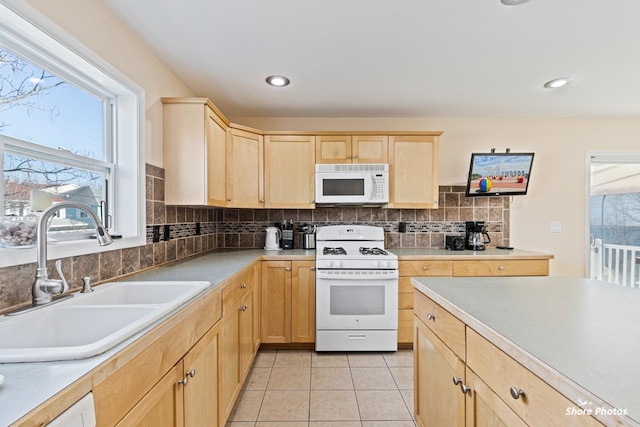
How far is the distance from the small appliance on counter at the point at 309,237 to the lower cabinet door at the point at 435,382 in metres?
1.66

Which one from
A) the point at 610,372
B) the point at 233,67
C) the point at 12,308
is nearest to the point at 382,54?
the point at 233,67

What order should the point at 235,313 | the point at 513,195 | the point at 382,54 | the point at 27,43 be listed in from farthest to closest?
1. the point at 513,195
2. the point at 382,54
3. the point at 235,313
4. the point at 27,43

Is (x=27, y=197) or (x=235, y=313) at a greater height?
(x=27, y=197)

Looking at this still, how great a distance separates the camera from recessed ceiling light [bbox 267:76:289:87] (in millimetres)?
2333

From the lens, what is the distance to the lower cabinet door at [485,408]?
0.80 meters

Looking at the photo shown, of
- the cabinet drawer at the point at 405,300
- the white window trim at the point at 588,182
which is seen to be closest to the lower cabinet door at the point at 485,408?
the cabinet drawer at the point at 405,300

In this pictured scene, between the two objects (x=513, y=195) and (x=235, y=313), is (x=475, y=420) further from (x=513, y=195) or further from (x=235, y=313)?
(x=513, y=195)

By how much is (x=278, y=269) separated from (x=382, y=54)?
193cm

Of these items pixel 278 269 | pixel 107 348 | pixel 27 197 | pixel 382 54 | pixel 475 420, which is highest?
pixel 382 54

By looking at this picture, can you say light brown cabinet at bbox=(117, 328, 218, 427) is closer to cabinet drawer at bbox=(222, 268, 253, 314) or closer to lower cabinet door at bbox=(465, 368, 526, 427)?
cabinet drawer at bbox=(222, 268, 253, 314)

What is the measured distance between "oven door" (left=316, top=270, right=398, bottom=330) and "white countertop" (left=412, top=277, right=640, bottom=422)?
1149 millimetres

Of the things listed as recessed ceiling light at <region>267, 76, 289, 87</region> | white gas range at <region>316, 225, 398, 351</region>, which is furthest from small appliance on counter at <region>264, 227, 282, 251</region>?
recessed ceiling light at <region>267, 76, 289, 87</region>

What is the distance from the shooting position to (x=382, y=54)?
78.4 inches

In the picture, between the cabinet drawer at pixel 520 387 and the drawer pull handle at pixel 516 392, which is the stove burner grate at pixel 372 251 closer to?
the cabinet drawer at pixel 520 387
